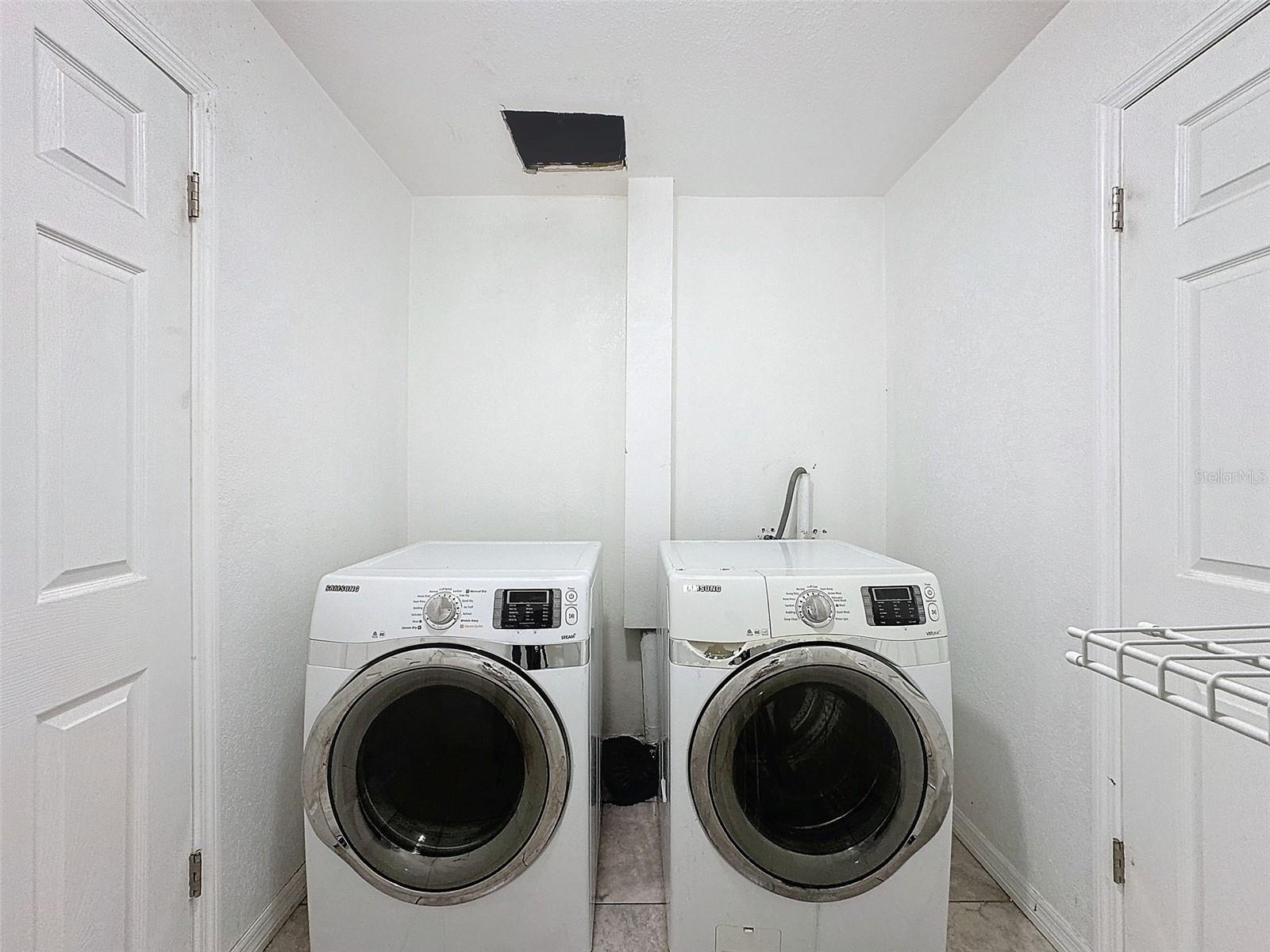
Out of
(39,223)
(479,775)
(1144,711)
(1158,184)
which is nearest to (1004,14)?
(1158,184)

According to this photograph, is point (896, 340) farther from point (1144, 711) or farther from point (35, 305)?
point (35, 305)

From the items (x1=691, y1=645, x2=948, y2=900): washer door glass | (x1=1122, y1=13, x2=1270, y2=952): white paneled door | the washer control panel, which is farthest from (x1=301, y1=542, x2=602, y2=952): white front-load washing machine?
(x1=1122, y1=13, x2=1270, y2=952): white paneled door

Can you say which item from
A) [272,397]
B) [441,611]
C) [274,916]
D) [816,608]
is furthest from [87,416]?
[816,608]

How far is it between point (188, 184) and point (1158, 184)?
202 cm

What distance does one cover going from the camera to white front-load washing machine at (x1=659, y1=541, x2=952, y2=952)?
1.33 m

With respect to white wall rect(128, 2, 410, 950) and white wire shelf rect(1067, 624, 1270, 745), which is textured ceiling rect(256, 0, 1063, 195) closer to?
white wall rect(128, 2, 410, 950)

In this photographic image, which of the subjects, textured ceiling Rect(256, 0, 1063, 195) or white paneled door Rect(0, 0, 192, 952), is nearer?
white paneled door Rect(0, 0, 192, 952)

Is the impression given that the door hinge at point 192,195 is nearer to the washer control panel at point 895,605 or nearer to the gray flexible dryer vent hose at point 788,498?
the washer control panel at point 895,605

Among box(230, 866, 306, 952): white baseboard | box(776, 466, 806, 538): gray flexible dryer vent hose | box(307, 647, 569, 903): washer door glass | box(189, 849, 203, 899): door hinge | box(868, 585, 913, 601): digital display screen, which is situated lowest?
box(230, 866, 306, 952): white baseboard

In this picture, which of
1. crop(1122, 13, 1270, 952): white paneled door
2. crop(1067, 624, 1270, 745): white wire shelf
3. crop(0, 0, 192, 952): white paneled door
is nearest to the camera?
crop(1067, 624, 1270, 745): white wire shelf

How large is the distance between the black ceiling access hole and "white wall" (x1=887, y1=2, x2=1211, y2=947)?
1099mm

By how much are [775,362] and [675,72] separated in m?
1.11

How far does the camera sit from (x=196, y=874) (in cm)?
130

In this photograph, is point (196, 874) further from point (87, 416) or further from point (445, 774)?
point (87, 416)
